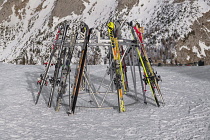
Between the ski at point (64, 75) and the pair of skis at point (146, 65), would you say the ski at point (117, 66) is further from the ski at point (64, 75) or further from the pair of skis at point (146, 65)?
the ski at point (64, 75)

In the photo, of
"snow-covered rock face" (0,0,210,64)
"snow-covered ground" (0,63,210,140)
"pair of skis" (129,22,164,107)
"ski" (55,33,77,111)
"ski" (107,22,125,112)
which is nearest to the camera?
"snow-covered ground" (0,63,210,140)

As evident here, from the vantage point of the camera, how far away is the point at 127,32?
4241 cm

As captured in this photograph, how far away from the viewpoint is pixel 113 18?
47.0 metres

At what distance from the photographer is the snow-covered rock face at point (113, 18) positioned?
1380 inches

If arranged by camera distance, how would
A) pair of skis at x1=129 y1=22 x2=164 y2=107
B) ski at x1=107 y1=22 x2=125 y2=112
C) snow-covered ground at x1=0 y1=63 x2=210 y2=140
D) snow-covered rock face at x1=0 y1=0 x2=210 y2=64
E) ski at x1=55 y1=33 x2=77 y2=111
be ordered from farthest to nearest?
snow-covered rock face at x1=0 y1=0 x2=210 y2=64 < pair of skis at x1=129 y1=22 x2=164 y2=107 < ski at x1=55 y1=33 x2=77 y2=111 < ski at x1=107 y1=22 x2=125 y2=112 < snow-covered ground at x1=0 y1=63 x2=210 y2=140

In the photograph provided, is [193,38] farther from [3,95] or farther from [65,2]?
[65,2]

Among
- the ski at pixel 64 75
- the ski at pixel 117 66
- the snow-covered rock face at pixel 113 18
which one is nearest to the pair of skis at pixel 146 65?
the ski at pixel 117 66

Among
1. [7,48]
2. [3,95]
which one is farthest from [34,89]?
[7,48]

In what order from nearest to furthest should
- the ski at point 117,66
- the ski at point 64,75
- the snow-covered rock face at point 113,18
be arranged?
the ski at point 117,66
the ski at point 64,75
the snow-covered rock face at point 113,18

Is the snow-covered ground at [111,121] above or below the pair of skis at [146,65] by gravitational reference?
below

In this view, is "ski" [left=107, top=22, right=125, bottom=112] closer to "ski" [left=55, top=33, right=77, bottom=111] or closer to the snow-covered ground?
the snow-covered ground

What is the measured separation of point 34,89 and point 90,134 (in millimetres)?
9730

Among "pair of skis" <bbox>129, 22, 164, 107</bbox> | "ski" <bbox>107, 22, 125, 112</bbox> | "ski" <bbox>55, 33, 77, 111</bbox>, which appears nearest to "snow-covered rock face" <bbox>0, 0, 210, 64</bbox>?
"pair of skis" <bbox>129, 22, 164, 107</bbox>

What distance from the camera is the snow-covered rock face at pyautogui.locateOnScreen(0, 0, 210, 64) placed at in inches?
1380
